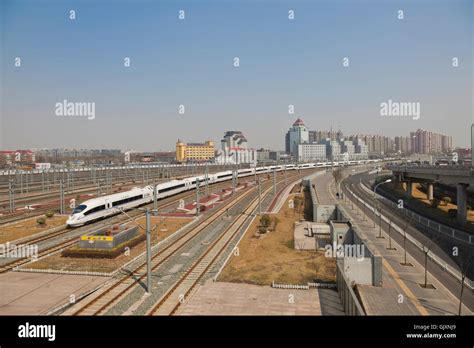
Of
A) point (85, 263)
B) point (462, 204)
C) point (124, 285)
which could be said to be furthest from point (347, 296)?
point (462, 204)

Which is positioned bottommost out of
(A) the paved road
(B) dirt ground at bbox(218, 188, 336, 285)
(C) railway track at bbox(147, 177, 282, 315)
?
(A) the paved road

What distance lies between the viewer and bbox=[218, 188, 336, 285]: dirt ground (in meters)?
21.4

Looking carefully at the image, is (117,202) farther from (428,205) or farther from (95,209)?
(428,205)

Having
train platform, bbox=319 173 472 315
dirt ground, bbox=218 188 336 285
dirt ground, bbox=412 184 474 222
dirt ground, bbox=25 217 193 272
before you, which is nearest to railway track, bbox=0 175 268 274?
dirt ground, bbox=25 217 193 272

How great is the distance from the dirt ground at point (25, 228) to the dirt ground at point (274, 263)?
20169mm

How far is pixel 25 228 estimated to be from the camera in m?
35.4

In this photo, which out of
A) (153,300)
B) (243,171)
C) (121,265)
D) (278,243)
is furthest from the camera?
(243,171)

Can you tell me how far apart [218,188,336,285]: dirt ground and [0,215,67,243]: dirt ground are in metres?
20.2

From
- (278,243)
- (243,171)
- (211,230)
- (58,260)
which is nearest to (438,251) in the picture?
(278,243)

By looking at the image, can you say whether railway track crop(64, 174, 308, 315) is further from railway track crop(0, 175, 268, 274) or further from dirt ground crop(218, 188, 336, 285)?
railway track crop(0, 175, 268, 274)

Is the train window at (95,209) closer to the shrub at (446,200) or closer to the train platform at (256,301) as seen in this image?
the train platform at (256,301)
